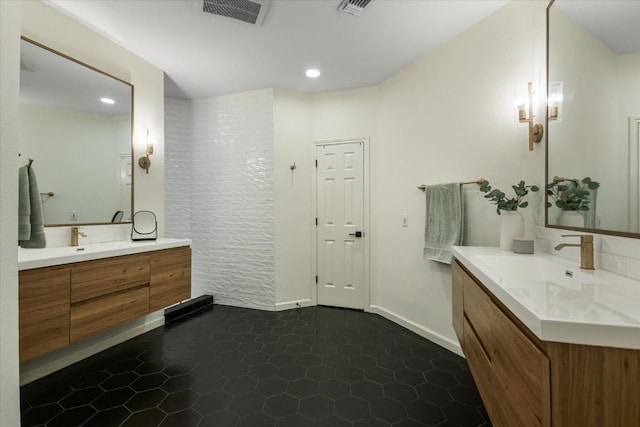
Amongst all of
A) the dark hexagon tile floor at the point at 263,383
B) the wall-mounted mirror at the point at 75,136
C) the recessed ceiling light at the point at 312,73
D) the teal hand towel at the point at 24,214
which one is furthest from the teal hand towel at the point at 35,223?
the recessed ceiling light at the point at 312,73

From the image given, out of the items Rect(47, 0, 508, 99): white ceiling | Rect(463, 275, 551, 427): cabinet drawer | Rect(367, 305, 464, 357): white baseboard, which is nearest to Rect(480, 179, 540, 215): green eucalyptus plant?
Rect(463, 275, 551, 427): cabinet drawer

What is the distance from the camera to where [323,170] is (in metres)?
3.39

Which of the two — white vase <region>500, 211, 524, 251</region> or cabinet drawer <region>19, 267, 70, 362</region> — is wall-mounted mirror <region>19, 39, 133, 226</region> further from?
white vase <region>500, 211, 524, 251</region>

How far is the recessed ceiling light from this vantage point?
286 centimetres

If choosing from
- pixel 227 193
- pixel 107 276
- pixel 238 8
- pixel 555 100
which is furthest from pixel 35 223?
pixel 555 100

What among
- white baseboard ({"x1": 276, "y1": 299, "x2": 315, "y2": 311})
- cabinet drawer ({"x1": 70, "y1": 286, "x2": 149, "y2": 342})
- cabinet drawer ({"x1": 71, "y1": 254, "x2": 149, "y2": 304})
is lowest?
white baseboard ({"x1": 276, "y1": 299, "x2": 315, "y2": 311})

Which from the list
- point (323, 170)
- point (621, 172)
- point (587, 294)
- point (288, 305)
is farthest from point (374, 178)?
point (587, 294)

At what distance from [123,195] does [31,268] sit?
1119 mm

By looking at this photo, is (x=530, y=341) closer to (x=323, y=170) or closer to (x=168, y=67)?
(x=323, y=170)

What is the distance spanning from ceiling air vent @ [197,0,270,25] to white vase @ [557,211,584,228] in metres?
2.31

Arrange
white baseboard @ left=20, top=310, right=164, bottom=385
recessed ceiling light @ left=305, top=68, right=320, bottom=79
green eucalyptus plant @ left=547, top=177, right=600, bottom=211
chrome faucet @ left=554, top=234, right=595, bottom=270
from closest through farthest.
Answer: chrome faucet @ left=554, top=234, right=595, bottom=270
green eucalyptus plant @ left=547, top=177, right=600, bottom=211
white baseboard @ left=20, top=310, right=164, bottom=385
recessed ceiling light @ left=305, top=68, right=320, bottom=79

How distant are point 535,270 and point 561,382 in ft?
2.91

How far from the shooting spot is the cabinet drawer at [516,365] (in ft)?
2.27

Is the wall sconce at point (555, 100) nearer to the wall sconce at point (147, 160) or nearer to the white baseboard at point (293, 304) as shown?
the white baseboard at point (293, 304)
